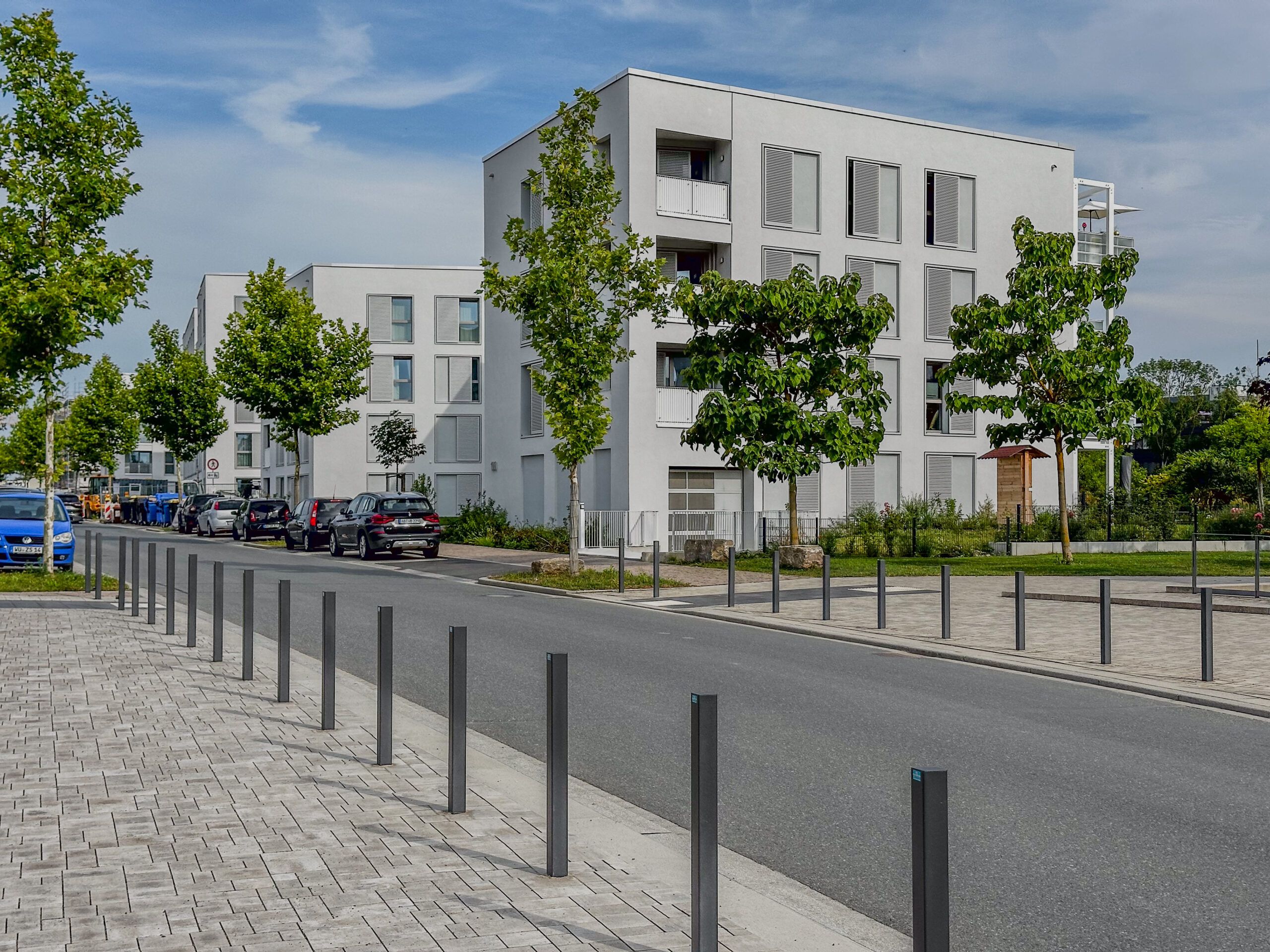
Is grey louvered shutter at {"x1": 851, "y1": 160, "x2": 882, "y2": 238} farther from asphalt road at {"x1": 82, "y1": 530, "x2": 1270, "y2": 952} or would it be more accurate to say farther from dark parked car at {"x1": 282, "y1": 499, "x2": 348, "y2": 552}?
asphalt road at {"x1": 82, "y1": 530, "x2": 1270, "y2": 952}

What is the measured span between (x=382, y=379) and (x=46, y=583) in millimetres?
40806

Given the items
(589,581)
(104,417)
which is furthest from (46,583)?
(104,417)

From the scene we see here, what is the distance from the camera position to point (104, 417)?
70000 millimetres

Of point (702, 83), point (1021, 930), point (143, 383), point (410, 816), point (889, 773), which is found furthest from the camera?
point (143, 383)

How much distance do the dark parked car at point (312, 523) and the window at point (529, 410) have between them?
6123 mm

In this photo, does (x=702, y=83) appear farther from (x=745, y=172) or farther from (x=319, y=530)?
(x=319, y=530)

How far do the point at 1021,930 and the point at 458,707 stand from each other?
267 centimetres

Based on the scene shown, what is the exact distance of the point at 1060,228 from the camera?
4156 cm

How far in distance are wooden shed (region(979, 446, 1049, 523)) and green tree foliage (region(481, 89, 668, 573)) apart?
675 inches

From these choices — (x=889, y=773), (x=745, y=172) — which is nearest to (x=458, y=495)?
(x=745, y=172)

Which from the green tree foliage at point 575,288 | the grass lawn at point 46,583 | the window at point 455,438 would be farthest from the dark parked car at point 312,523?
the window at point 455,438

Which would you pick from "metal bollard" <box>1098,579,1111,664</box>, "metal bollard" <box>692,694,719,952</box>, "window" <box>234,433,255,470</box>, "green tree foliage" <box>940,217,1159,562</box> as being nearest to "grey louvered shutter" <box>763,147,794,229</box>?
"green tree foliage" <box>940,217,1159,562</box>

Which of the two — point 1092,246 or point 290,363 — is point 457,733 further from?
point 1092,246

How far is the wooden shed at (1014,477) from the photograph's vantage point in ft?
121
